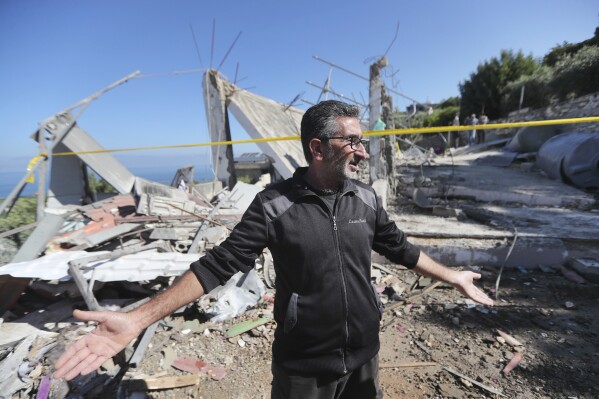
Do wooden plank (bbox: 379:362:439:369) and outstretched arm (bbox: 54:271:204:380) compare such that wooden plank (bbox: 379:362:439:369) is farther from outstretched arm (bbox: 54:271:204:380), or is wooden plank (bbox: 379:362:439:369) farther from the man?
outstretched arm (bbox: 54:271:204:380)

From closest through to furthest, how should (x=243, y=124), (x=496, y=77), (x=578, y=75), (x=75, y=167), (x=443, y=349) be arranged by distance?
(x=443, y=349), (x=75, y=167), (x=243, y=124), (x=578, y=75), (x=496, y=77)

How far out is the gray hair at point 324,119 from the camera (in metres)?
1.57

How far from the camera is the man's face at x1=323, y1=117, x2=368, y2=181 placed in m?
1.57

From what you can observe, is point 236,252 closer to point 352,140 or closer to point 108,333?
point 108,333

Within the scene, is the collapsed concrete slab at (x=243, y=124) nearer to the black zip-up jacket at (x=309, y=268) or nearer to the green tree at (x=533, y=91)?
the black zip-up jacket at (x=309, y=268)

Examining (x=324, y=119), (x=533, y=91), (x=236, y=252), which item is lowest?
(x=236, y=252)

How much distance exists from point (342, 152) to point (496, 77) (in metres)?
31.4

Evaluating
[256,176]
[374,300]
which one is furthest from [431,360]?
[256,176]

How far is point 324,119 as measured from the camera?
1.57 m

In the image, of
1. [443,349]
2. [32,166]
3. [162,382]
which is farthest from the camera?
[32,166]

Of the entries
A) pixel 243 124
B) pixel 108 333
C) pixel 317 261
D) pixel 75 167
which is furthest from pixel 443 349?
pixel 75 167

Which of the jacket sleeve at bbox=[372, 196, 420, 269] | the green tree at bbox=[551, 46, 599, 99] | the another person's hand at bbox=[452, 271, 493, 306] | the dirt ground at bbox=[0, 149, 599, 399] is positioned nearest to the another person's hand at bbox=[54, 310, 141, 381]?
the jacket sleeve at bbox=[372, 196, 420, 269]

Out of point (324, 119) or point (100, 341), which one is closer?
point (100, 341)

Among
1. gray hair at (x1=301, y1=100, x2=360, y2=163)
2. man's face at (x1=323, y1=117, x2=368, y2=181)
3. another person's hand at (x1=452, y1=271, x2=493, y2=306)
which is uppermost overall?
gray hair at (x1=301, y1=100, x2=360, y2=163)
